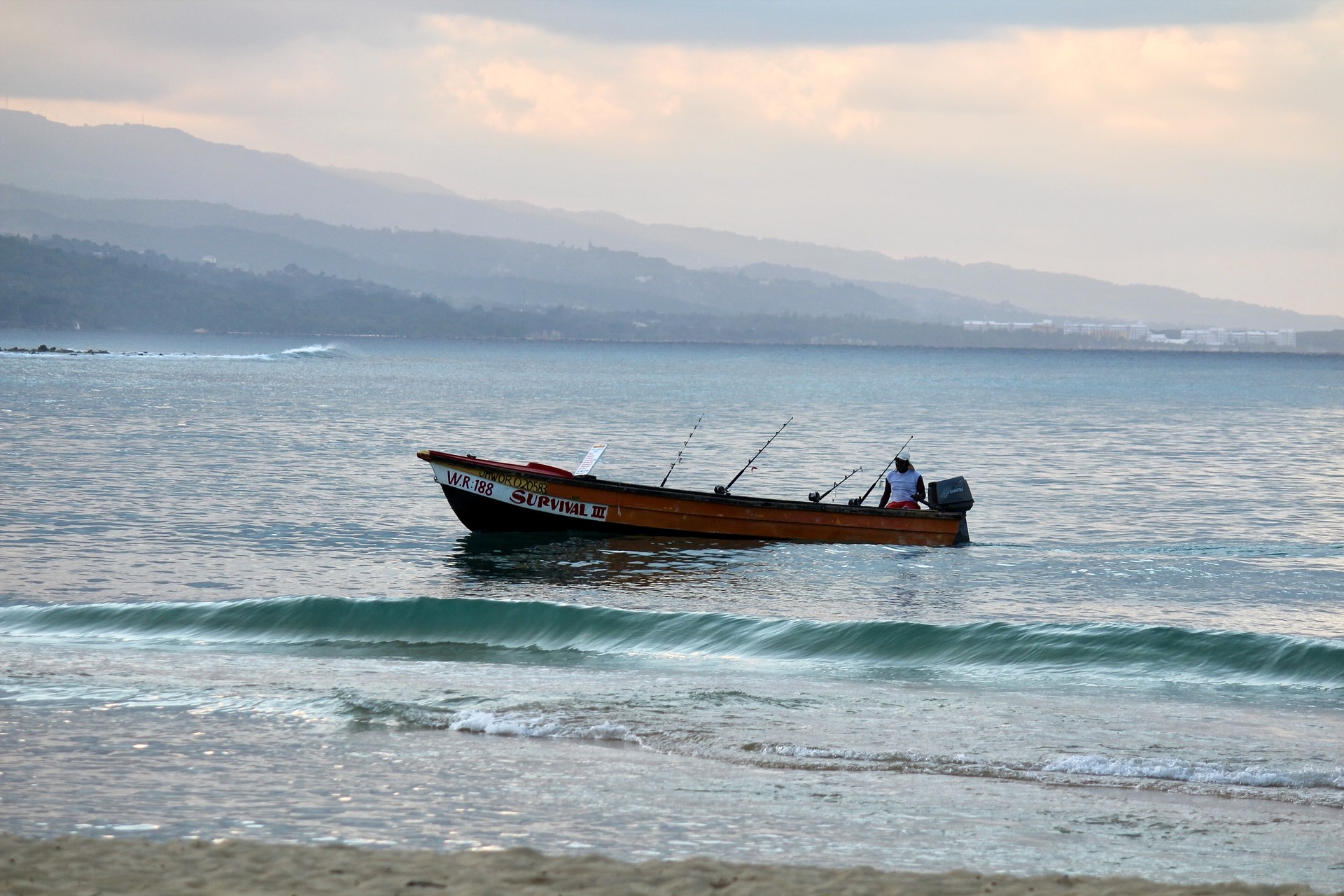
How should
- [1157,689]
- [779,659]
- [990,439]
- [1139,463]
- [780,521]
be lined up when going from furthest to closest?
[990,439]
[1139,463]
[780,521]
[779,659]
[1157,689]

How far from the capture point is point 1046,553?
1003 inches

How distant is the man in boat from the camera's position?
78.6 feet

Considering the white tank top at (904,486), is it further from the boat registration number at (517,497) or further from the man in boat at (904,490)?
the boat registration number at (517,497)

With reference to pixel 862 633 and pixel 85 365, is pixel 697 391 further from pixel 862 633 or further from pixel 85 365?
pixel 862 633

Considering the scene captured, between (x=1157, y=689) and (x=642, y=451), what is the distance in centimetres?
3506

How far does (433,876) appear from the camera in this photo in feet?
23.9

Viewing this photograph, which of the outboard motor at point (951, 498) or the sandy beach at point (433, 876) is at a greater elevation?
the outboard motor at point (951, 498)

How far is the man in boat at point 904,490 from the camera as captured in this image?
24.0 metres

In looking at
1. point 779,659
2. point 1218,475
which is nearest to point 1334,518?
point 1218,475

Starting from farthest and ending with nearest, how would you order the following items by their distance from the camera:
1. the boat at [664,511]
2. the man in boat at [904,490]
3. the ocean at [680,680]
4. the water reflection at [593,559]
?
the man in boat at [904,490]
the boat at [664,511]
the water reflection at [593,559]
the ocean at [680,680]

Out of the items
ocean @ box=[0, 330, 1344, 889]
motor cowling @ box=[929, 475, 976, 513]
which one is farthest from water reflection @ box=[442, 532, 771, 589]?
motor cowling @ box=[929, 475, 976, 513]

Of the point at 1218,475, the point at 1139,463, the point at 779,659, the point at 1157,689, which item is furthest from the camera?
the point at 1139,463

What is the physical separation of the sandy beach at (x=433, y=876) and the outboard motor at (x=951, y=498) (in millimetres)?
16293

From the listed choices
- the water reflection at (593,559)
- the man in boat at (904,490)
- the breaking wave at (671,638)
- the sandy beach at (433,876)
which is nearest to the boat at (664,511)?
the water reflection at (593,559)
